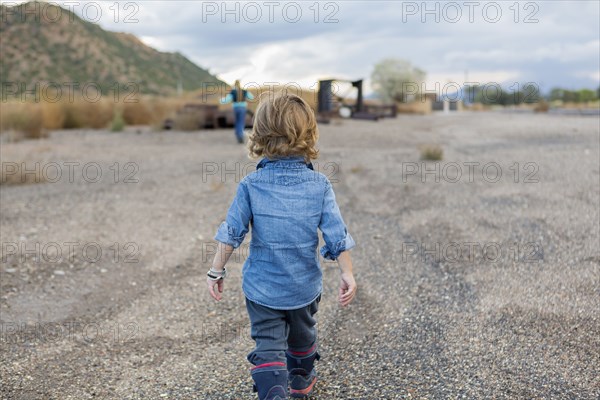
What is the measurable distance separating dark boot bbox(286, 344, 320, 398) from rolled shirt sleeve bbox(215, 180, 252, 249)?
25.8 inches

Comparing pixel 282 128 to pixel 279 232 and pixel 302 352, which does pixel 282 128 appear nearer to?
pixel 279 232

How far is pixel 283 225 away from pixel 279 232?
0.03 metres

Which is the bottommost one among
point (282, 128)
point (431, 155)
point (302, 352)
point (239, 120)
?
point (302, 352)

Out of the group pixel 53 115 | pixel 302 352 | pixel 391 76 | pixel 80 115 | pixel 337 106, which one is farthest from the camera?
pixel 391 76

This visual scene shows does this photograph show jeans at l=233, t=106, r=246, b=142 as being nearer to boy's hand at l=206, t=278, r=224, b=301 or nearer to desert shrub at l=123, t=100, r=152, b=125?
desert shrub at l=123, t=100, r=152, b=125

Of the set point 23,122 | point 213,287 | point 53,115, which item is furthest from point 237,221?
point 53,115

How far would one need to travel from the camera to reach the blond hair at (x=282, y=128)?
102 inches

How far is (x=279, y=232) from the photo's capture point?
8.79ft

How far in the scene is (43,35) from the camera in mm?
66125

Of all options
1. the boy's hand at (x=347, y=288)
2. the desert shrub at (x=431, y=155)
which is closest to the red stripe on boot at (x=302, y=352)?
the boy's hand at (x=347, y=288)

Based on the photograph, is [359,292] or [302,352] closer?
[302,352]

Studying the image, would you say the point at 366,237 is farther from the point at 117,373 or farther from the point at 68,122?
the point at 68,122

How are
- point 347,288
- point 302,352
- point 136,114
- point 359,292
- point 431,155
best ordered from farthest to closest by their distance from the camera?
point 136,114 < point 431,155 < point 359,292 < point 302,352 < point 347,288

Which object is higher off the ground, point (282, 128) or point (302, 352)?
point (282, 128)
